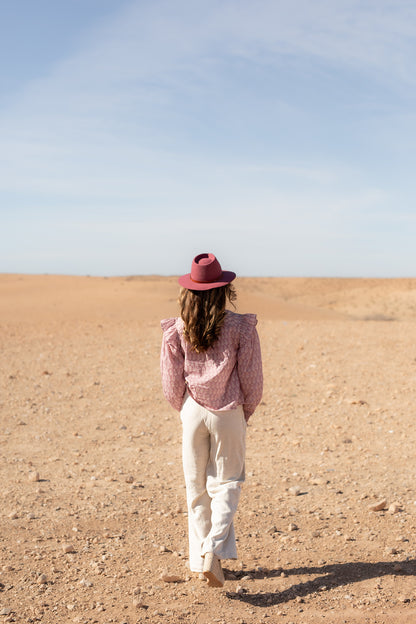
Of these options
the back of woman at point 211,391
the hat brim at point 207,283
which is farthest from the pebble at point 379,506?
the hat brim at point 207,283

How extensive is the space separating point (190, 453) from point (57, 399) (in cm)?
617

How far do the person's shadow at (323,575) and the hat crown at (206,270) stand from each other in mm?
1971

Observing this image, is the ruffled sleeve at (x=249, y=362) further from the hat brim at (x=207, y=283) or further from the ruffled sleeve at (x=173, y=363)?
the ruffled sleeve at (x=173, y=363)

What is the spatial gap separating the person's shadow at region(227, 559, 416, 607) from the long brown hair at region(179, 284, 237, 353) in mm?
1626

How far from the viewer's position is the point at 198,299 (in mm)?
3791

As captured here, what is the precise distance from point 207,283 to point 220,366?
0.50 metres

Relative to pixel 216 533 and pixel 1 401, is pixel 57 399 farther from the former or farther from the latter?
pixel 216 533

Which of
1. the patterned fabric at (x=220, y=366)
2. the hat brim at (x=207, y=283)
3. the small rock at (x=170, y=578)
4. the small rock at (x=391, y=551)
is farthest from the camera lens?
the small rock at (x=391, y=551)

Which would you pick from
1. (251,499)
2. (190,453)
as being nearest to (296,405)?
(251,499)

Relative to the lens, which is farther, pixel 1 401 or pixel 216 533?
pixel 1 401

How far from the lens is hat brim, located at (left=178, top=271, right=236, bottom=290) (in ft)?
12.3

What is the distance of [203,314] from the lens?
3.79m

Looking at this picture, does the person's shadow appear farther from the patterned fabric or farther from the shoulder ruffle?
the shoulder ruffle

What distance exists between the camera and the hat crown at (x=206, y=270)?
3.77 metres
